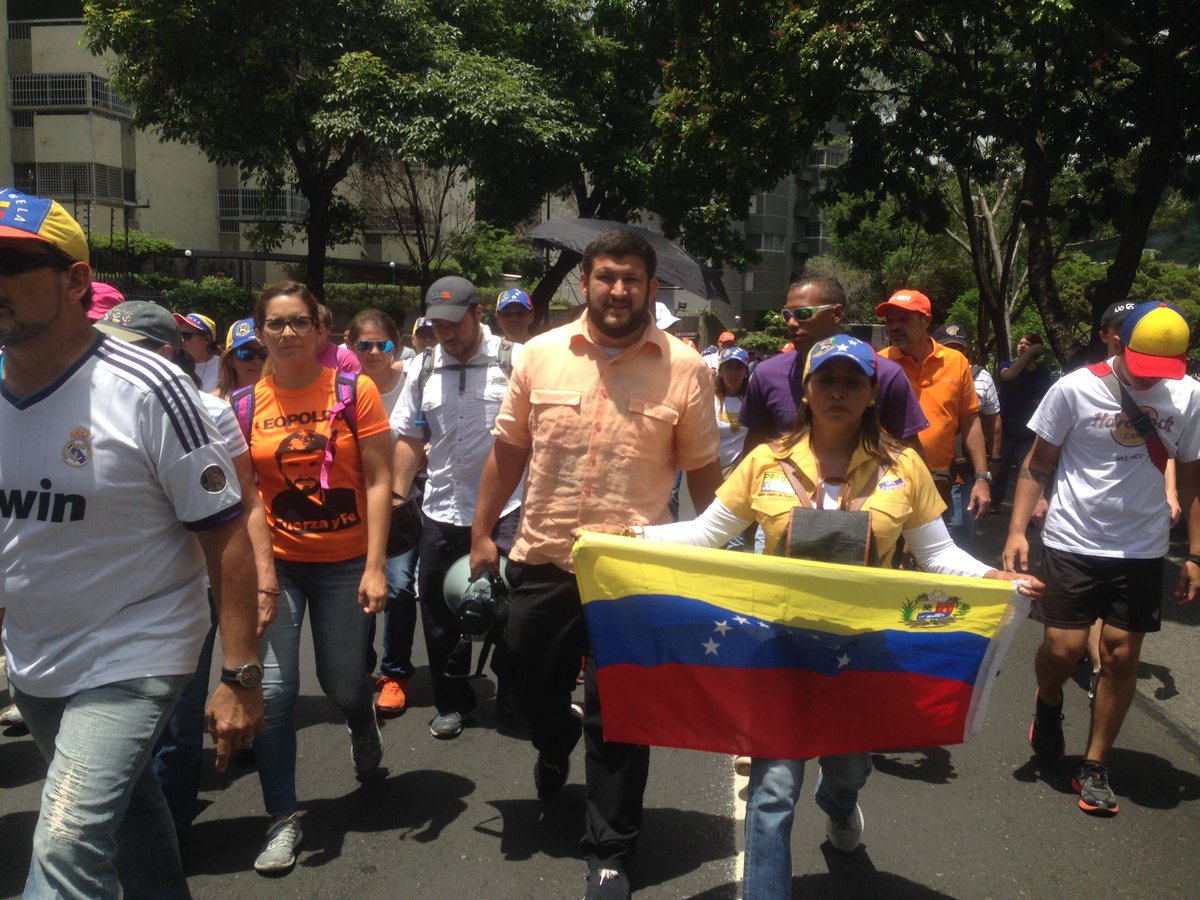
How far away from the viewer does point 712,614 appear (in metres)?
3.26

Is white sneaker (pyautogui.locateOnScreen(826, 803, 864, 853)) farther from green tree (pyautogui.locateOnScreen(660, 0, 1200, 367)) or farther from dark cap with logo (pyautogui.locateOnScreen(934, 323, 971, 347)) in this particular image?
green tree (pyautogui.locateOnScreen(660, 0, 1200, 367))

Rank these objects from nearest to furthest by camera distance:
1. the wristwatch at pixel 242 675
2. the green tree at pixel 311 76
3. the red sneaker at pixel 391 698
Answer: the wristwatch at pixel 242 675 → the red sneaker at pixel 391 698 → the green tree at pixel 311 76

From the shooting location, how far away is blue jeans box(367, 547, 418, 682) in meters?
5.45

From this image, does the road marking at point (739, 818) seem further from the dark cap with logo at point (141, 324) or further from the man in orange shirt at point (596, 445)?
the dark cap with logo at point (141, 324)

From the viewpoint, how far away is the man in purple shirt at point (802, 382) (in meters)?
4.45

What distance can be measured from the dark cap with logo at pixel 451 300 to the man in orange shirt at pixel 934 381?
6.79ft

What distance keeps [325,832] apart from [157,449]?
6.82ft

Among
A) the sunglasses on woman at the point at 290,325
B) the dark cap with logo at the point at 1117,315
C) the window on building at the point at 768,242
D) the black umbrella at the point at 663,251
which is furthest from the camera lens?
the window on building at the point at 768,242

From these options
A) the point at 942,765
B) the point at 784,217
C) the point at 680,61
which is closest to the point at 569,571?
the point at 942,765

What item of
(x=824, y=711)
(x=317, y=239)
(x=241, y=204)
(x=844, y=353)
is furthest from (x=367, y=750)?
(x=241, y=204)

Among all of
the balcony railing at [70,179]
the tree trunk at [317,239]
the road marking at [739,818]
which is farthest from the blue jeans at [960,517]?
the balcony railing at [70,179]

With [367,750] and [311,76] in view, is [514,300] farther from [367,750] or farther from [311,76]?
[311,76]

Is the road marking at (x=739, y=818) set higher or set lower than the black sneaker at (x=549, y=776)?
lower

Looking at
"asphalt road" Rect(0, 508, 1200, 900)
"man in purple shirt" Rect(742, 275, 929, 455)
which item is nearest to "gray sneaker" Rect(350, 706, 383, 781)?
"asphalt road" Rect(0, 508, 1200, 900)
